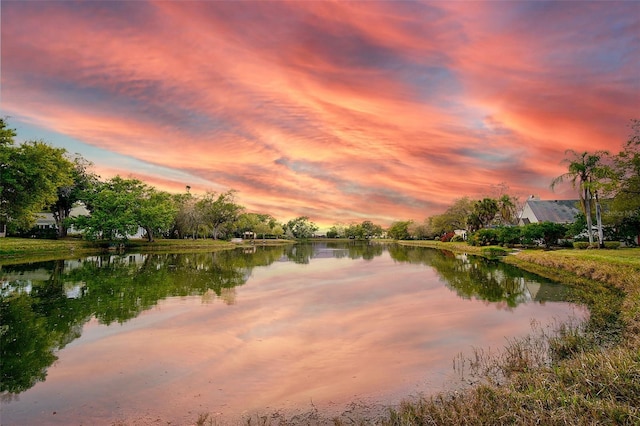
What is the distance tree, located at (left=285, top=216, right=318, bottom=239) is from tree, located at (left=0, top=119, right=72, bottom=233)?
11111cm

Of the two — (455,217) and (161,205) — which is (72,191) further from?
(455,217)

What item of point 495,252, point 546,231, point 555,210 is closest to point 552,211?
point 555,210

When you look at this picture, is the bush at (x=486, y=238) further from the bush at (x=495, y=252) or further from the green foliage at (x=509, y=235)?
the bush at (x=495, y=252)

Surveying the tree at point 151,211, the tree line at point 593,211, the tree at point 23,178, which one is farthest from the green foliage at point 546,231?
the tree at point 23,178

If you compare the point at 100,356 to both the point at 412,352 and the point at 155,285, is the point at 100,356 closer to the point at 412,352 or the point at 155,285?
the point at 412,352

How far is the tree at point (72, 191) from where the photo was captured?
191 ft

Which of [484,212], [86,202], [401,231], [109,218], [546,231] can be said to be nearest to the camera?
[546,231]

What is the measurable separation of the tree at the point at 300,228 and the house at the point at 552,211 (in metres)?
94.2

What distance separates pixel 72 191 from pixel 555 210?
274ft

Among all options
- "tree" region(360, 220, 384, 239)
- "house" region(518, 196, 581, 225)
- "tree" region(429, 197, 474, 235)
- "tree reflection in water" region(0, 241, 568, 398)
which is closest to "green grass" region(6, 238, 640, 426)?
"tree reflection in water" region(0, 241, 568, 398)

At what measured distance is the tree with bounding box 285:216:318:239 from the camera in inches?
5891

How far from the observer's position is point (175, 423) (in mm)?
5992

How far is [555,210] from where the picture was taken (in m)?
64.2

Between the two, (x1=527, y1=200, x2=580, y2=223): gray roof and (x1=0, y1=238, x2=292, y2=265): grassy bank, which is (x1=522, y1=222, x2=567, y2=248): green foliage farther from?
(x1=0, y1=238, x2=292, y2=265): grassy bank
